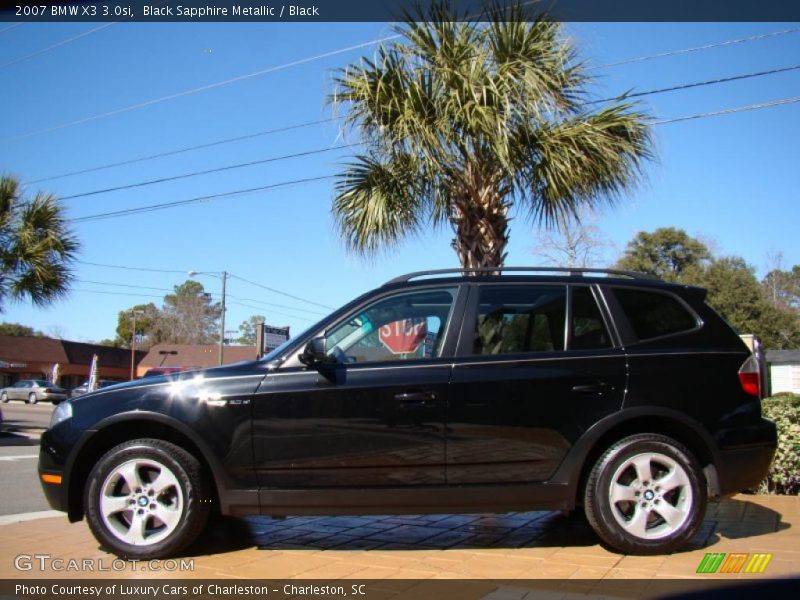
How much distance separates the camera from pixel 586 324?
179 inches

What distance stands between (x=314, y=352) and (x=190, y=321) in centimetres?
8020

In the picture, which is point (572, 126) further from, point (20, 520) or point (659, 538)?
point (20, 520)

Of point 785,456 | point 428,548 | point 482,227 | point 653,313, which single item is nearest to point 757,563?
point 653,313

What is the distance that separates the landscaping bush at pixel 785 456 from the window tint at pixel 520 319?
2969mm

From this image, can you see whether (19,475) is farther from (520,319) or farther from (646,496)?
(646,496)

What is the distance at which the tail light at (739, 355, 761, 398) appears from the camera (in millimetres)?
4434

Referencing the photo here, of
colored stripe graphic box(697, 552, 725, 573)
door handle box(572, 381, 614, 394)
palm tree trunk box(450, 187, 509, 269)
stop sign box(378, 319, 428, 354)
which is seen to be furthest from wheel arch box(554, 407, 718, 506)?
palm tree trunk box(450, 187, 509, 269)

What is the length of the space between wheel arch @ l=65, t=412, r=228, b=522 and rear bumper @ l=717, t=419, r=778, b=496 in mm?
3014

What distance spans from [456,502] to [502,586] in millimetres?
589

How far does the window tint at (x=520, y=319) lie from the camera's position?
445 centimetres

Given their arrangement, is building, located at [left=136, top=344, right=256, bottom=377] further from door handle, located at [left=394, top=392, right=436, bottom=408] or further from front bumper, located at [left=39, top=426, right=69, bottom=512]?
door handle, located at [left=394, top=392, right=436, bottom=408]

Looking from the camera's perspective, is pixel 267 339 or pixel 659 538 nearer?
pixel 659 538

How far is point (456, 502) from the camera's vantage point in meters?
4.12

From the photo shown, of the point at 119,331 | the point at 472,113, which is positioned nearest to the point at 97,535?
the point at 472,113
